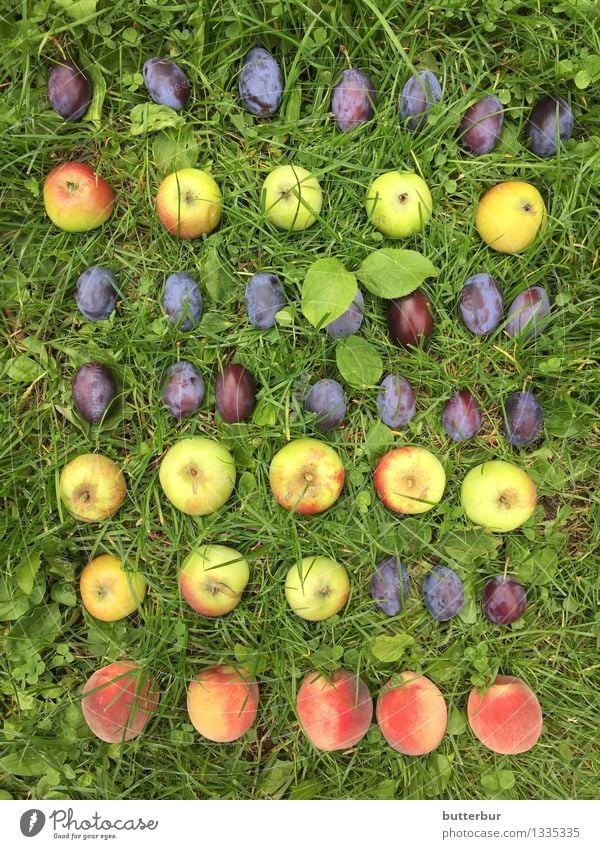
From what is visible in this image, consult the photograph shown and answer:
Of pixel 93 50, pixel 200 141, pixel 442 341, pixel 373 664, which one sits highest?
pixel 93 50

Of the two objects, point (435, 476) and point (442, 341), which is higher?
point (442, 341)

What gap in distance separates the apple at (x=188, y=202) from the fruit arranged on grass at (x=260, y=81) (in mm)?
→ 316

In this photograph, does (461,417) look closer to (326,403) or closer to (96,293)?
(326,403)

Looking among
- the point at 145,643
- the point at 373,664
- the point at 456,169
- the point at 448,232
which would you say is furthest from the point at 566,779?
the point at 456,169

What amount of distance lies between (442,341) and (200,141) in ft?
3.84

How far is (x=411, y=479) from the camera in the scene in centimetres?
226

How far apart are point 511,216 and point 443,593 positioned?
1.37 metres

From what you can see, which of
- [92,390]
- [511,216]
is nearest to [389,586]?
[92,390]

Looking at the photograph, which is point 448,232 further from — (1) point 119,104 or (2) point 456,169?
(1) point 119,104

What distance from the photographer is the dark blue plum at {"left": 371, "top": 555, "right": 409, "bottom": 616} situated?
2.36 meters

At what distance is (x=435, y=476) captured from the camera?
7.48 ft

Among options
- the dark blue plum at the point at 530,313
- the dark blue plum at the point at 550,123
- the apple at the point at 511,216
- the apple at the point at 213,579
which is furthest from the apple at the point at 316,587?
the dark blue plum at the point at 550,123

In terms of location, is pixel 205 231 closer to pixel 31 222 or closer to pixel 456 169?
pixel 31 222

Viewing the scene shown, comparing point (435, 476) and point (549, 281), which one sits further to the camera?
point (549, 281)
